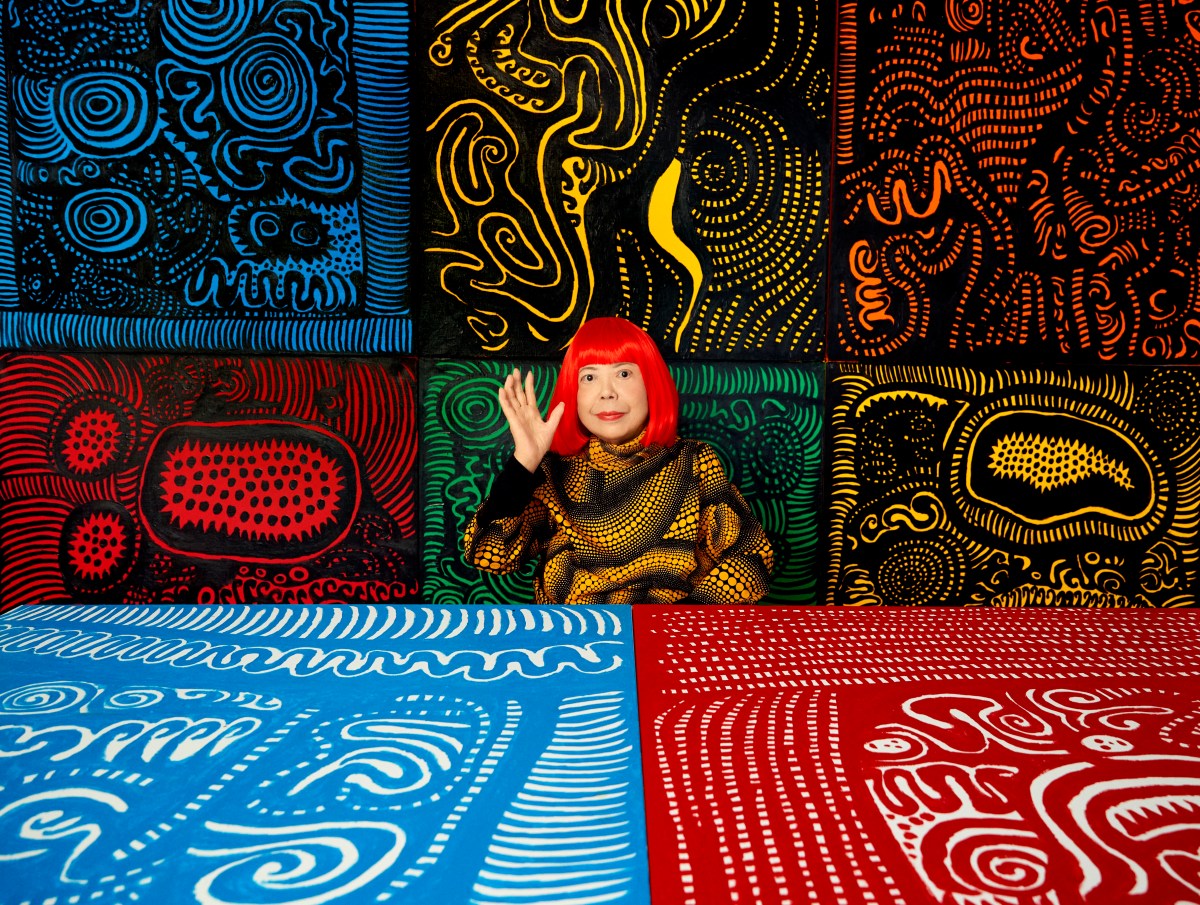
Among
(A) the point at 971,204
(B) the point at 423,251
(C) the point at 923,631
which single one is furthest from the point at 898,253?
(C) the point at 923,631

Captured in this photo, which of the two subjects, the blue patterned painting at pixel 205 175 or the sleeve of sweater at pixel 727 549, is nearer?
the sleeve of sweater at pixel 727 549

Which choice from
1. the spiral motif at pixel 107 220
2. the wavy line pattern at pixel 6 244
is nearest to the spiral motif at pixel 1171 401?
the spiral motif at pixel 107 220

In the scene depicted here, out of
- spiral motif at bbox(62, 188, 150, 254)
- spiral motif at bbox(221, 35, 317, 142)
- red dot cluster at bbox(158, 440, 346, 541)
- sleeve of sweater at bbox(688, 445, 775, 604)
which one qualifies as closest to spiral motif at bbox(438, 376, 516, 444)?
red dot cluster at bbox(158, 440, 346, 541)

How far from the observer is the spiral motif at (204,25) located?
1.79 m

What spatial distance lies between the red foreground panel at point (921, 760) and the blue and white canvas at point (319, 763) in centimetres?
5

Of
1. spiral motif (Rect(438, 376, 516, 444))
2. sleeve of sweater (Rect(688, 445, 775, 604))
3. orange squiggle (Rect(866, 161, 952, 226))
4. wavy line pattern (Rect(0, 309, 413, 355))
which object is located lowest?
sleeve of sweater (Rect(688, 445, 775, 604))

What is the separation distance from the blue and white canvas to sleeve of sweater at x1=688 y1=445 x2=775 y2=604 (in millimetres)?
688

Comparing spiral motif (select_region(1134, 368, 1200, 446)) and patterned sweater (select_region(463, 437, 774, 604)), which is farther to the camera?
spiral motif (select_region(1134, 368, 1200, 446))

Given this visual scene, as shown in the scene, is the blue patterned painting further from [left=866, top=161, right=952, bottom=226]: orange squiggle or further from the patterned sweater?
[left=866, top=161, right=952, bottom=226]: orange squiggle

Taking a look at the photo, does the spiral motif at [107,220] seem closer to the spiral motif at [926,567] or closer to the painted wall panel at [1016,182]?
the painted wall panel at [1016,182]

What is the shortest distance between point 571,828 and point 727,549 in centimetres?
108

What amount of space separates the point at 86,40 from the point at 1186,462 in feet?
9.26

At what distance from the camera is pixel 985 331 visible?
1.89m

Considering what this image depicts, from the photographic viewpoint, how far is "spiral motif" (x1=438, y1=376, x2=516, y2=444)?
188 cm
